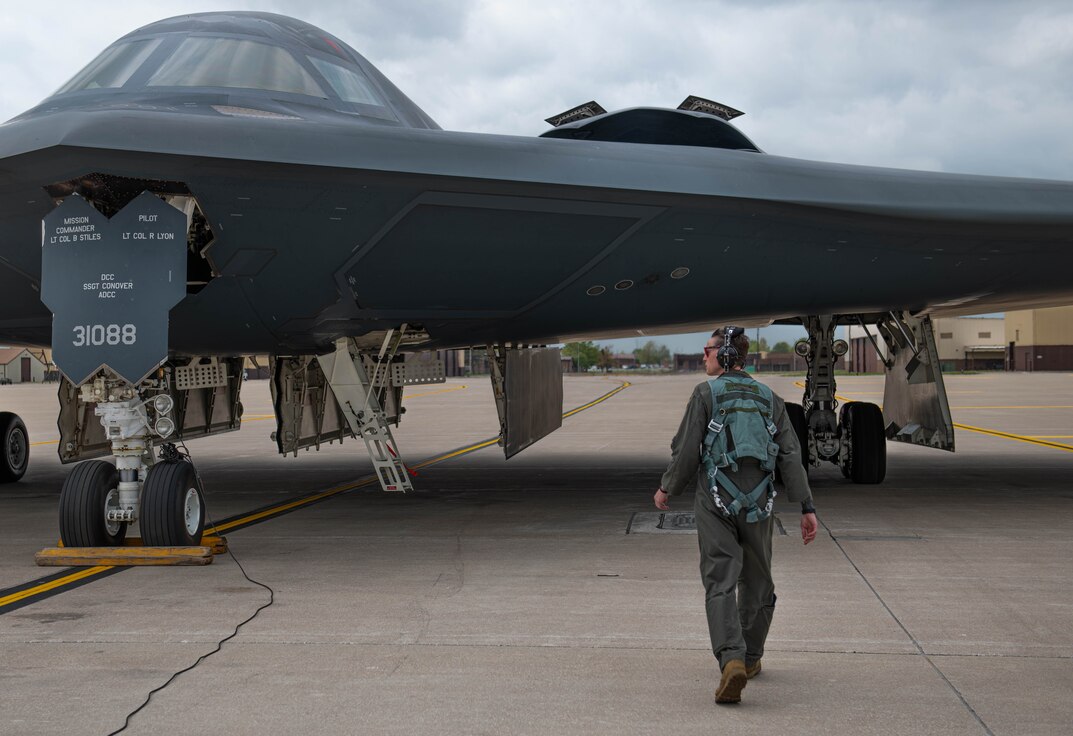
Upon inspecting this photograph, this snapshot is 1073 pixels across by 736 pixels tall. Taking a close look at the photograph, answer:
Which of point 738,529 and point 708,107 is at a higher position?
point 708,107

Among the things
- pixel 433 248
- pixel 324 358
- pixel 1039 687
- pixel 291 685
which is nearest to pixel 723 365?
pixel 1039 687

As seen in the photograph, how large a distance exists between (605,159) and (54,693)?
487 cm

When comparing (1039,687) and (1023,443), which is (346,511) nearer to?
(1039,687)

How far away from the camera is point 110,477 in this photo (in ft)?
22.6

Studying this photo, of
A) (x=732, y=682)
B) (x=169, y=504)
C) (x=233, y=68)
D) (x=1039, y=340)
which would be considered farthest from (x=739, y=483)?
(x=1039, y=340)

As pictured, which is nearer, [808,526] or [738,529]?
[738,529]

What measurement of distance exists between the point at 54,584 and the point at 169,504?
2.86ft

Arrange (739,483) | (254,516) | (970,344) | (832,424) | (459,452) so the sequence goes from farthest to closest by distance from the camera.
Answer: (970,344)
(459,452)
(832,424)
(254,516)
(739,483)

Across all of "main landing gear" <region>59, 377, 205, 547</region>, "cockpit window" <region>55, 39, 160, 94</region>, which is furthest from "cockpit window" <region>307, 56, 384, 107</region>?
"main landing gear" <region>59, 377, 205, 547</region>

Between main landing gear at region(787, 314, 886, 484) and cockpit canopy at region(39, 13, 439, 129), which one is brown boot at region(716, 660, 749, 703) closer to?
cockpit canopy at region(39, 13, 439, 129)

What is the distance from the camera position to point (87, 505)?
6.75 m

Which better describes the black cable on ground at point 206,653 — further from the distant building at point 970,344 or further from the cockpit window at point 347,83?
the distant building at point 970,344

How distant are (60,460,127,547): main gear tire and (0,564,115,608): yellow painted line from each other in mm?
257

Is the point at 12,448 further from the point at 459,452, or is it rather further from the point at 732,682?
the point at 732,682
